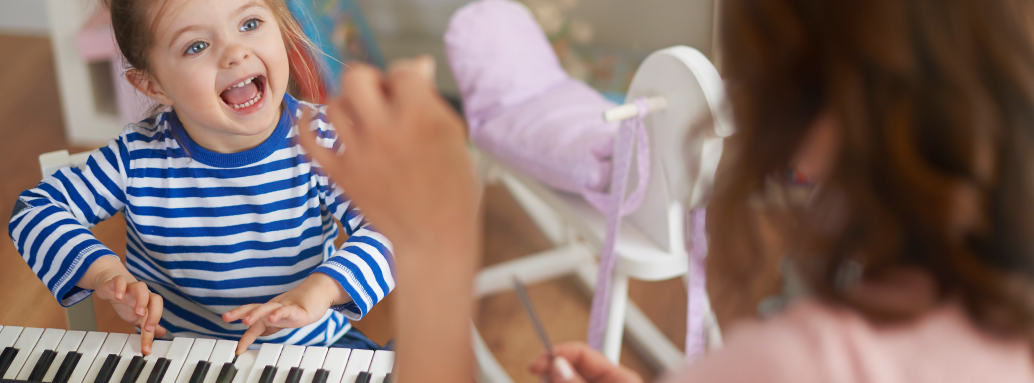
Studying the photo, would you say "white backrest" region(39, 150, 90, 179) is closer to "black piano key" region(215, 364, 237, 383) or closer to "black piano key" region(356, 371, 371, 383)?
"black piano key" region(215, 364, 237, 383)

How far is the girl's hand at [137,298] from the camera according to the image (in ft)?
2.23

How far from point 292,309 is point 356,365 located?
0.29 feet

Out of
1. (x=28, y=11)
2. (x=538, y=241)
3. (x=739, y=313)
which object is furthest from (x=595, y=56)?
(x=28, y=11)

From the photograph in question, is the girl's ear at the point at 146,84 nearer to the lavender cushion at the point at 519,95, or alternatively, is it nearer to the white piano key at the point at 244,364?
the white piano key at the point at 244,364

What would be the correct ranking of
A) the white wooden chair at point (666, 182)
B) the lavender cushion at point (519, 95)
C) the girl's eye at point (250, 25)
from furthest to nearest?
1. the lavender cushion at point (519, 95)
2. the white wooden chair at point (666, 182)
3. the girl's eye at point (250, 25)

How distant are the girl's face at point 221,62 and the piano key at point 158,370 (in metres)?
0.25

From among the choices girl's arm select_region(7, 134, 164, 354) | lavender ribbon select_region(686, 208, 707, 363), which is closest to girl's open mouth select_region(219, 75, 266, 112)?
girl's arm select_region(7, 134, 164, 354)

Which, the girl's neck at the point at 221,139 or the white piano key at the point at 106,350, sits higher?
the girl's neck at the point at 221,139

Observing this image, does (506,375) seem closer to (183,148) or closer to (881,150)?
(183,148)

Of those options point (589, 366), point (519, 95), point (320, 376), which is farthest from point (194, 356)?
point (519, 95)

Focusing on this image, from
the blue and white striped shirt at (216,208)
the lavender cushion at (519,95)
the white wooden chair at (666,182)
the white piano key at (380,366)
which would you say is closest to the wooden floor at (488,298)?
the white wooden chair at (666,182)

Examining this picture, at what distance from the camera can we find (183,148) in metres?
0.83

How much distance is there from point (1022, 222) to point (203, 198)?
2.58 ft

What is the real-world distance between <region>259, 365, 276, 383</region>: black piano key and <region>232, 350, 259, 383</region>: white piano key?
18 millimetres
